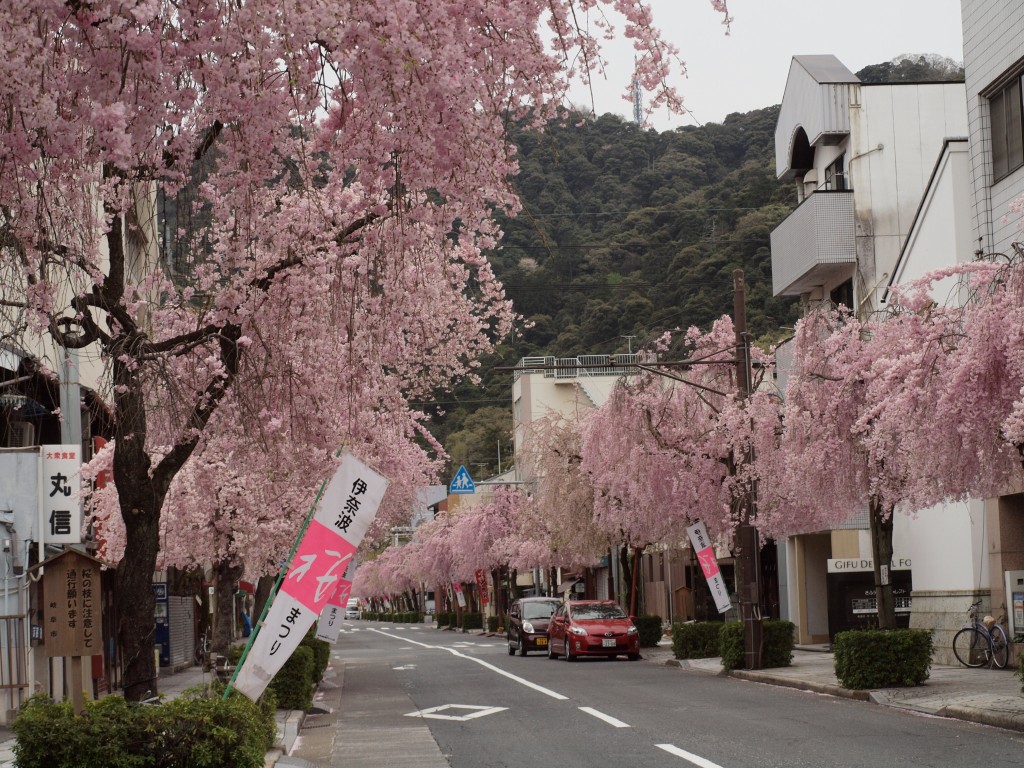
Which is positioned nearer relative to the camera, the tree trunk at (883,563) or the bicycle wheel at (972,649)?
the tree trunk at (883,563)

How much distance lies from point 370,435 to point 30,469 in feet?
18.4

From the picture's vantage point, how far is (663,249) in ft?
207

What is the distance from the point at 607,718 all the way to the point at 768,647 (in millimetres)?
10523

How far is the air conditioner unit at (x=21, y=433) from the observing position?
25516mm

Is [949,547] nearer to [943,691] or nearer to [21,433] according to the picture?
[943,691]

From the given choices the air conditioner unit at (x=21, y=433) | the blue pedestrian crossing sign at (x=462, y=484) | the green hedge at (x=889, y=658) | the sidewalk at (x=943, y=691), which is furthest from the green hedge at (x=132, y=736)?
the blue pedestrian crossing sign at (x=462, y=484)

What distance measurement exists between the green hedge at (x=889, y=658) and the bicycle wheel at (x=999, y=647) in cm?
413

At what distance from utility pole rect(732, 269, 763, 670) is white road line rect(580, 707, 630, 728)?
8.19 metres

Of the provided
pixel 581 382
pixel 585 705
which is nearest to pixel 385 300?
pixel 585 705

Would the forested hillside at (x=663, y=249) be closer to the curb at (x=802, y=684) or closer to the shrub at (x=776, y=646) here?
the shrub at (x=776, y=646)

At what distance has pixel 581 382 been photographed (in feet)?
283

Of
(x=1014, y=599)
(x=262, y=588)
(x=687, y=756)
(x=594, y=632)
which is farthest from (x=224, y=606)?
(x=687, y=756)

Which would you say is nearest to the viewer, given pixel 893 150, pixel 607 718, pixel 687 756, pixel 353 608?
pixel 687 756

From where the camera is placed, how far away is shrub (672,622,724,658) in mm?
33000
